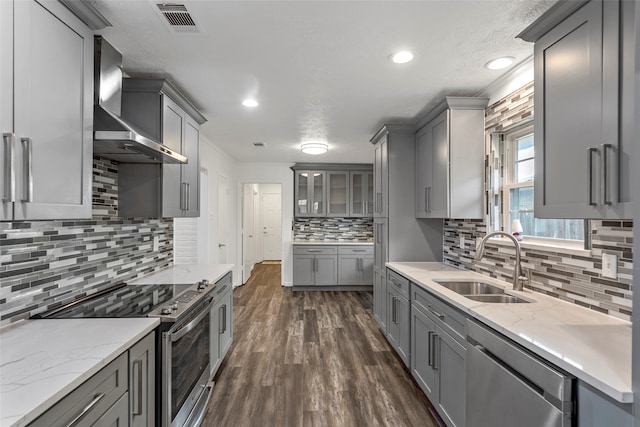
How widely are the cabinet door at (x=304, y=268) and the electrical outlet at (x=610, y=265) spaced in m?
4.42

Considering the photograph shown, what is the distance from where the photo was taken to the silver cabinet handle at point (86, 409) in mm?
966

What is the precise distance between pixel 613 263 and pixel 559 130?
28.1 inches

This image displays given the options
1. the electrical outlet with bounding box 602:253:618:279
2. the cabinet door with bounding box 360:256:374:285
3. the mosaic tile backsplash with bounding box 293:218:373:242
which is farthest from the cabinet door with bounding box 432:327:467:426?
the mosaic tile backsplash with bounding box 293:218:373:242

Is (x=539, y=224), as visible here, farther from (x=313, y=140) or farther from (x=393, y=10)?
(x=313, y=140)

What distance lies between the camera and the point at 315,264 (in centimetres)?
562

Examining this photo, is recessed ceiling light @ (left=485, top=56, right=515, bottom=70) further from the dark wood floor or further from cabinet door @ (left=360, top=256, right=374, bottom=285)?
cabinet door @ (left=360, top=256, right=374, bottom=285)

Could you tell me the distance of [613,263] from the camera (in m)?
1.48

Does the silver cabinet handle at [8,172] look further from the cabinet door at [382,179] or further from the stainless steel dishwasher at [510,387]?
the cabinet door at [382,179]

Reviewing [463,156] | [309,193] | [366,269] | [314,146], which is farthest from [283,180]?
[463,156]

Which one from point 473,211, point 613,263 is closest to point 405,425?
point 613,263

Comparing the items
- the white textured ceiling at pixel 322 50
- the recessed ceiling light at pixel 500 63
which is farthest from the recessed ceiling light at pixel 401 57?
the recessed ceiling light at pixel 500 63

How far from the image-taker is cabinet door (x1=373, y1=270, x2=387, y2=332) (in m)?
3.42

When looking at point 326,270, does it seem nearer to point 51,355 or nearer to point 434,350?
point 434,350

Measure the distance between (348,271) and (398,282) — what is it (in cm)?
278
